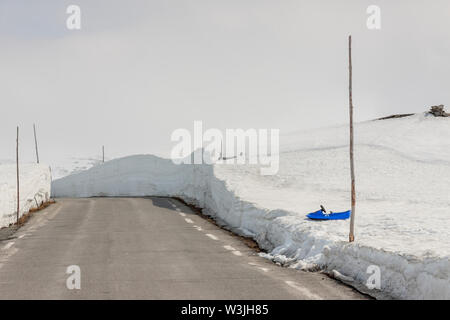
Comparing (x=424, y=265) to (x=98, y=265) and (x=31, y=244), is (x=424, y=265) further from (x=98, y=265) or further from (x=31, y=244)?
(x=31, y=244)

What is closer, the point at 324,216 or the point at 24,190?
the point at 324,216

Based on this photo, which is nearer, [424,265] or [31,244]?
[424,265]

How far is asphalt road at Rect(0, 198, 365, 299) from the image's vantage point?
30.5ft

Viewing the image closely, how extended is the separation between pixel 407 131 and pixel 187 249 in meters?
38.5

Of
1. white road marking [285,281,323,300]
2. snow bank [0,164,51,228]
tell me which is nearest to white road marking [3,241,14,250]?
snow bank [0,164,51,228]

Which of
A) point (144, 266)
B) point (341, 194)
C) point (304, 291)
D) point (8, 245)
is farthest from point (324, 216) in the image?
point (341, 194)

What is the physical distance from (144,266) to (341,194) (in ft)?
60.1

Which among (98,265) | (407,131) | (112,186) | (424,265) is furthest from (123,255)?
(112,186)

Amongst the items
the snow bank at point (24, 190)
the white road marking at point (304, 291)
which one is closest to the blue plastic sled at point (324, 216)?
the white road marking at point (304, 291)

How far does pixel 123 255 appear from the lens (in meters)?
13.7

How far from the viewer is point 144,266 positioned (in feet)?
39.3

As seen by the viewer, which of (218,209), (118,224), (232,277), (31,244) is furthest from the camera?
(218,209)

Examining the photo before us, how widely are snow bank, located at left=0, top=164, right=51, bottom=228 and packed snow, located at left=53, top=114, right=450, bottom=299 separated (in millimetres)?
8467

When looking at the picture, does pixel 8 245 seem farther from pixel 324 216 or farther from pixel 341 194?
pixel 341 194
